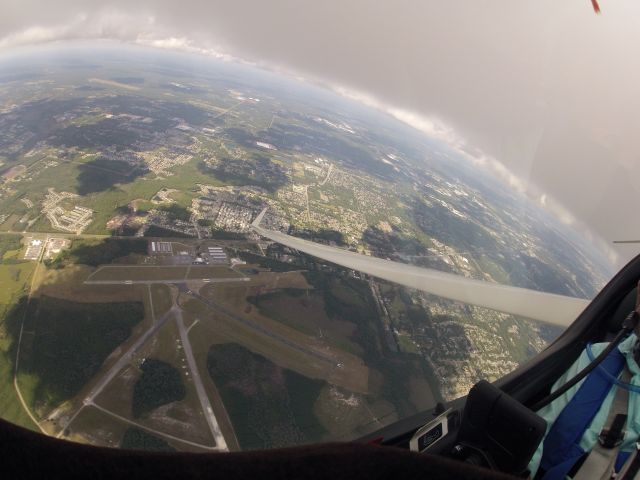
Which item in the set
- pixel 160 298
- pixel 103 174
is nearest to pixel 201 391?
pixel 160 298

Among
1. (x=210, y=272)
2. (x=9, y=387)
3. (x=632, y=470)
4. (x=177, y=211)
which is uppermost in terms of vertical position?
(x=632, y=470)

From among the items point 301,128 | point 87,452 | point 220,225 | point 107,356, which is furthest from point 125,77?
point 87,452

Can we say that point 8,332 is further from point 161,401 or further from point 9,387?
point 161,401

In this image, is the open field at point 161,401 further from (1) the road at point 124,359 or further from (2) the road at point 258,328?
(2) the road at point 258,328

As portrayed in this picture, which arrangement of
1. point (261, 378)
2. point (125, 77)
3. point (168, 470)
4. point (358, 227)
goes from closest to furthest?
point (168, 470) → point (261, 378) → point (358, 227) → point (125, 77)

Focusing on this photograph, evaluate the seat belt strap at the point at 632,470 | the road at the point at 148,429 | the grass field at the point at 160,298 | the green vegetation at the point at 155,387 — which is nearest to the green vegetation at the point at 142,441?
the road at the point at 148,429

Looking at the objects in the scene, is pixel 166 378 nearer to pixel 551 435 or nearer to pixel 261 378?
pixel 261 378
